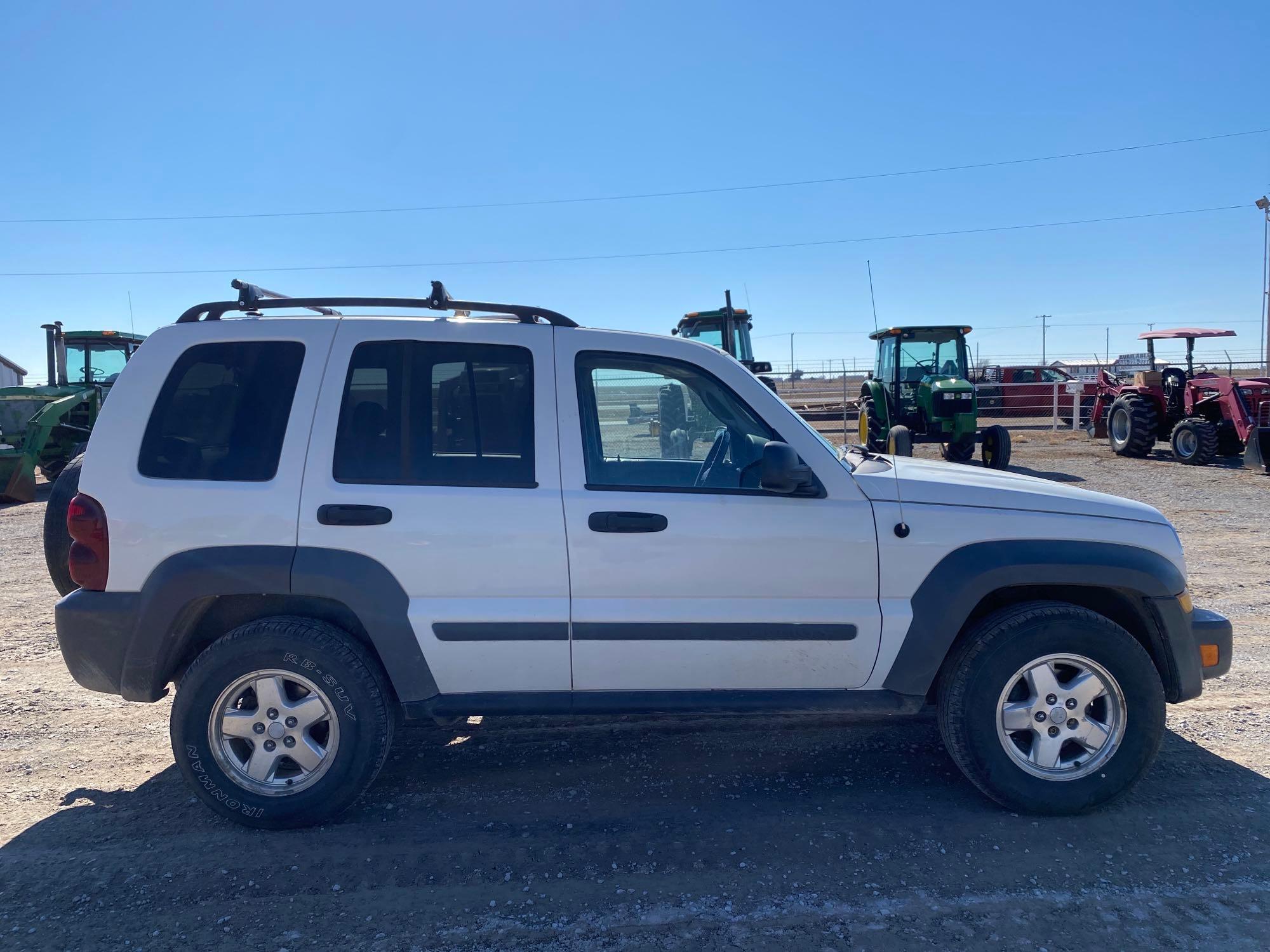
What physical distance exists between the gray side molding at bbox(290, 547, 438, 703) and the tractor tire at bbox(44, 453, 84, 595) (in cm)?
120

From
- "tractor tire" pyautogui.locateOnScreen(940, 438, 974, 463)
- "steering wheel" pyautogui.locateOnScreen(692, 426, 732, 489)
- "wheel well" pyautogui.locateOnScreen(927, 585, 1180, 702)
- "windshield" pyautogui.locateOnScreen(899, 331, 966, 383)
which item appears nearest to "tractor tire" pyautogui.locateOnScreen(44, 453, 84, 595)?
"steering wheel" pyautogui.locateOnScreen(692, 426, 732, 489)

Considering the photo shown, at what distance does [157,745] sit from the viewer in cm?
440

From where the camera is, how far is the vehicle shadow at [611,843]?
3096 mm

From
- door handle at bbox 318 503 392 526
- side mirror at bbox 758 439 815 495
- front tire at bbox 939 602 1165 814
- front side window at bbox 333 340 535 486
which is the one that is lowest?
front tire at bbox 939 602 1165 814

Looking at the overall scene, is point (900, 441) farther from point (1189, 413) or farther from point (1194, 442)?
point (1189, 413)

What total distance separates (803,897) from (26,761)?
145 inches

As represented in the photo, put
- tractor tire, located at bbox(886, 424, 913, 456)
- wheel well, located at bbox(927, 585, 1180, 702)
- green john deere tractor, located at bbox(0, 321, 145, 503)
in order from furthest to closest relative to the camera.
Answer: green john deere tractor, located at bbox(0, 321, 145, 503)
tractor tire, located at bbox(886, 424, 913, 456)
wheel well, located at bbox(927, 585, 1180, 702)

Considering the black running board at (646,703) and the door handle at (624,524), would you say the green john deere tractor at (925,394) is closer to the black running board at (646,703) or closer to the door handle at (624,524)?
the black running board at (646,703)

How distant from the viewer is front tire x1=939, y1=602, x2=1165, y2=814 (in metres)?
3.53

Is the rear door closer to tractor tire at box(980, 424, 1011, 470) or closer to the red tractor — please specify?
tractor tire at box(980, 424, 1011, 470)

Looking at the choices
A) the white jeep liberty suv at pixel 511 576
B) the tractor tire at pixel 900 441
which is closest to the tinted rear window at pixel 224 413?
the white jeep liberty suv at pixel 511 576

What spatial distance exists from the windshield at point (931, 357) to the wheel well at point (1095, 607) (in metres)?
14.3

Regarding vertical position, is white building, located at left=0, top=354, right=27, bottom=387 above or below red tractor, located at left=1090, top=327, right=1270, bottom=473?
above

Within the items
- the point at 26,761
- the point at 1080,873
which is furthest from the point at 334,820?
the point at 1080,873
